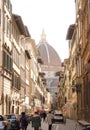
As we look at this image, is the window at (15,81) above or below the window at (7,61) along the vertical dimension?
below

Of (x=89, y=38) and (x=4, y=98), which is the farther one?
(x=4, y=98)

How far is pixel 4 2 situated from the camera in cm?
5862

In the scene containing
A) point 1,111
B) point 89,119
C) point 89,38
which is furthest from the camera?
Answer: point 1,111

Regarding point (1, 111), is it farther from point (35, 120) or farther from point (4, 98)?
point (35, 120)

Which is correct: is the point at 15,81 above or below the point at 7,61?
below

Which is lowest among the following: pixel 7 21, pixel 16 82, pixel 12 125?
pixel 12 125

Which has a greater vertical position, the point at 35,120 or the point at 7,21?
the point at 7,21

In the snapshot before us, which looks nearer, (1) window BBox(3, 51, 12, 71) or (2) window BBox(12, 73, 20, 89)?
(1) window BBox(3, 51, 12, 71)

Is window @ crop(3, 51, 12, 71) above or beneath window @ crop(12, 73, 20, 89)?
above

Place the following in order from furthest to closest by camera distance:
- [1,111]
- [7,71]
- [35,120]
Result: 1. [7,71]
2. [1,111]
3. [35,120]

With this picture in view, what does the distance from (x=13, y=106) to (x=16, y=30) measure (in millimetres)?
13871

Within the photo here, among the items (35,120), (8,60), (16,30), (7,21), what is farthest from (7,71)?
(35,120)

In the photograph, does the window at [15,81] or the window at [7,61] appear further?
the window at [15,81]

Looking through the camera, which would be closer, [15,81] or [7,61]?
[7,61]
